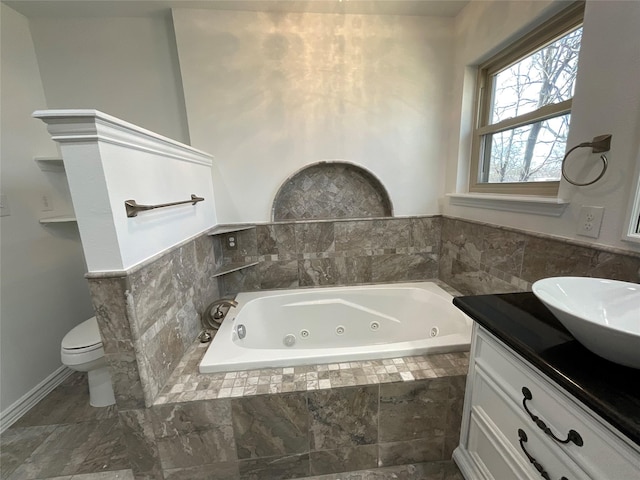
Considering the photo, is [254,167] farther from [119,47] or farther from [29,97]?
[29,97]

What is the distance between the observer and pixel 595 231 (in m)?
1.06

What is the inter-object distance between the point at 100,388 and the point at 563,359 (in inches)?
93.7

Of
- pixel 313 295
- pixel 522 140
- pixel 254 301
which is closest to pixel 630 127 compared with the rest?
pixel 522 140

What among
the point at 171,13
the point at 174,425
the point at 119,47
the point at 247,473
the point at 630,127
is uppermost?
the point at 171,13

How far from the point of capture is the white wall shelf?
1.79 meters

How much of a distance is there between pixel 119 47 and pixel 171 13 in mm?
475

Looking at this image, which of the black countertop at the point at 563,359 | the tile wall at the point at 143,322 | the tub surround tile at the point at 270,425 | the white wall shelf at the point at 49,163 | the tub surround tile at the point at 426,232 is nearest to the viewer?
the black countertop at the point at 563,359

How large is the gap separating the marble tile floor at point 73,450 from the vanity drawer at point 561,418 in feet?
2.34

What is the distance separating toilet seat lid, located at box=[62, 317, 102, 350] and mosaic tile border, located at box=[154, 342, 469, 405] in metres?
0.69

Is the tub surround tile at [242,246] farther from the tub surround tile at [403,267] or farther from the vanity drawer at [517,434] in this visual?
the vanity drawer at [517,434]

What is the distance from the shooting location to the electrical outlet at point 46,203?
1.81m

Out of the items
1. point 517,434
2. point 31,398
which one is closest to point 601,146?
point 517,434

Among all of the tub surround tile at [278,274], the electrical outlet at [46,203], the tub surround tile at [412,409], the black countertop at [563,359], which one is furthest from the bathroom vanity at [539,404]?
the electrical outlet at [46,203]

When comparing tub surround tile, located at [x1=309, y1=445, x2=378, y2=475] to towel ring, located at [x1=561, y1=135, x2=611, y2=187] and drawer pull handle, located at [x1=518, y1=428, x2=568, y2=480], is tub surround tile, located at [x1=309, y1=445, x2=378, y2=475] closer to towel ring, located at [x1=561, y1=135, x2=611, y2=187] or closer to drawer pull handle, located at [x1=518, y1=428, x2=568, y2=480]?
drawer pull handle, located at [x1=518, y1=428, x2=568, y2=480]
